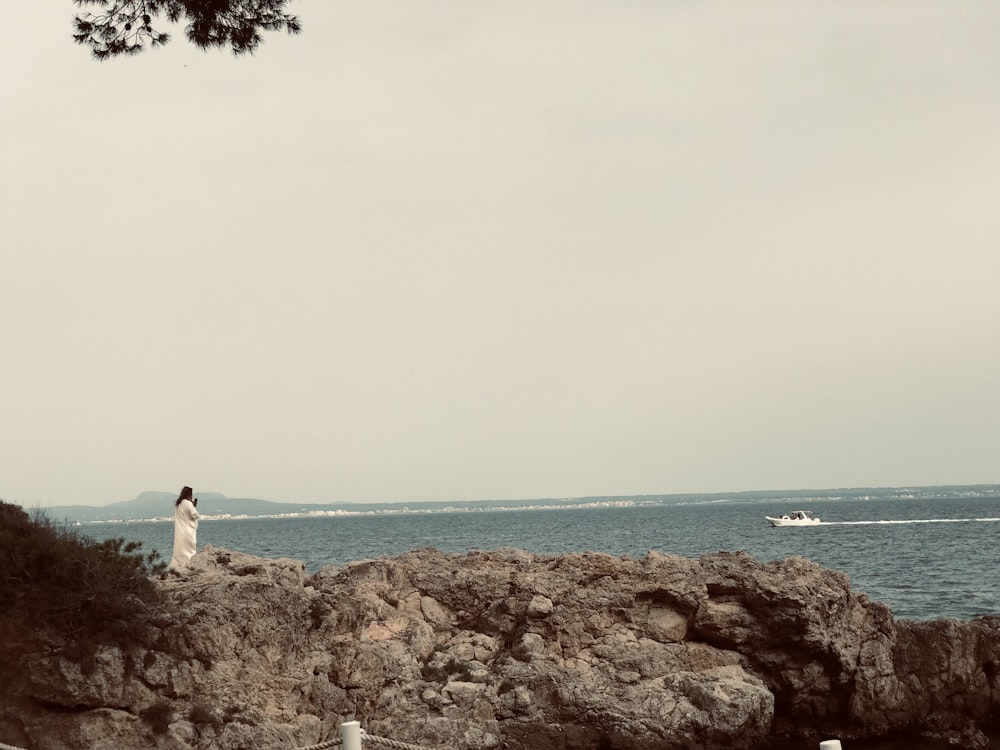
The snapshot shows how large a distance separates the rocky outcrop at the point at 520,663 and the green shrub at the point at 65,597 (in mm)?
244

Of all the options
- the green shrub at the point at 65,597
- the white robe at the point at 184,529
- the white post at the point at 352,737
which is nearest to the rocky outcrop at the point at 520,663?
the green shrub at the point at 65,597

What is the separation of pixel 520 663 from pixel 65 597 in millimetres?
5996

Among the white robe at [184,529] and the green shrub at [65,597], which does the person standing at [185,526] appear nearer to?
the white robe at [184,529]

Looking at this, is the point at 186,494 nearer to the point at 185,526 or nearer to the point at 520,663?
the point at 185,526

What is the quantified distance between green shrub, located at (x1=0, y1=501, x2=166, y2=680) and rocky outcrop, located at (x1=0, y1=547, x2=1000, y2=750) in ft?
0.80

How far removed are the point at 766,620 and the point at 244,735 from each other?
7.81 metres

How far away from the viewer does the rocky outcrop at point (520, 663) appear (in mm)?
11578

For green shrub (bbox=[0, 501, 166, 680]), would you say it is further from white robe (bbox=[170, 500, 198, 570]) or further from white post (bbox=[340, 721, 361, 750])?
white post (bbox=[340, 721, 361, 750])

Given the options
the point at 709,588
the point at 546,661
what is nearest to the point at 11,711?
the point at 546,661

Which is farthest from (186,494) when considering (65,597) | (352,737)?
(352,737)

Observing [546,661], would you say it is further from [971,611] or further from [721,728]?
[971,611]

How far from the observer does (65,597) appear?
11.4 metres

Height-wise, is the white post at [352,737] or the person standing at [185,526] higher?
the person standing at [185,526]

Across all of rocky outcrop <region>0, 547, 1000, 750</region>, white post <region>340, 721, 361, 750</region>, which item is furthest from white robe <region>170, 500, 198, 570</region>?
white post <region>340, 721, 361, 750</region>
